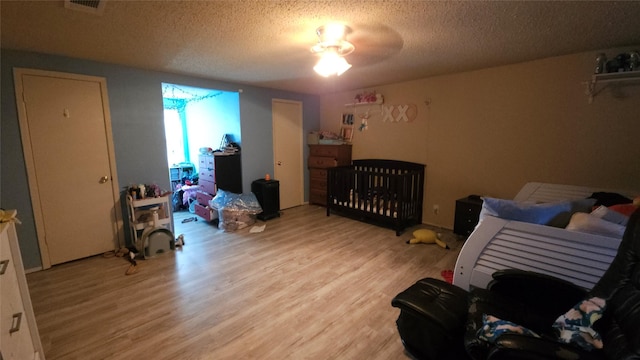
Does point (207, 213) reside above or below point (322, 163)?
below

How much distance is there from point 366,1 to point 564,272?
82.6 inches

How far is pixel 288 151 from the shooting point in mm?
4930

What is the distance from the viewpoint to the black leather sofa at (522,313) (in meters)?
1.06

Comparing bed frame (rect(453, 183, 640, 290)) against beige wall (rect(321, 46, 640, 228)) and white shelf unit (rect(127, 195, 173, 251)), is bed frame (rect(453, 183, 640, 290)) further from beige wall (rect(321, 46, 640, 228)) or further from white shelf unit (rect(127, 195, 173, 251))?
white shelf unit (rect(127, 195, 173, 251))

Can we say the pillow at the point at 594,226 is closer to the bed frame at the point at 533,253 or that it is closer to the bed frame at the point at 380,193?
the bed frame at the point at 533,253

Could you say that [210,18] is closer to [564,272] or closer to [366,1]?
[366,1]

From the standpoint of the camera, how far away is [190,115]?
17.9ft

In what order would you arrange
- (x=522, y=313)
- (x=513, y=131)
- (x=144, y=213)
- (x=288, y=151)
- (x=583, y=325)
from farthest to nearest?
1. (x=288, y=151)
2. (x=144, y=213)
3. (x=513, y=131)
4. (x=522, y=313)
5. (x=583, y=325)

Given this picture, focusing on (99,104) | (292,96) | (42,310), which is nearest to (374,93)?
(292,96)

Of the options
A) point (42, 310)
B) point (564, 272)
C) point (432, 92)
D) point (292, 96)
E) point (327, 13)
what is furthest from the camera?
point (292, 96)

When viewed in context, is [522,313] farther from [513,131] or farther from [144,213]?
[144,213]

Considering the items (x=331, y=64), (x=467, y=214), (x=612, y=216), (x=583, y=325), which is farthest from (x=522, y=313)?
(x=331, y=64)

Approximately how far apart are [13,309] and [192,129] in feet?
15.5

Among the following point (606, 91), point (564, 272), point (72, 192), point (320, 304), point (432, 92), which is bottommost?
point (320, 304)
